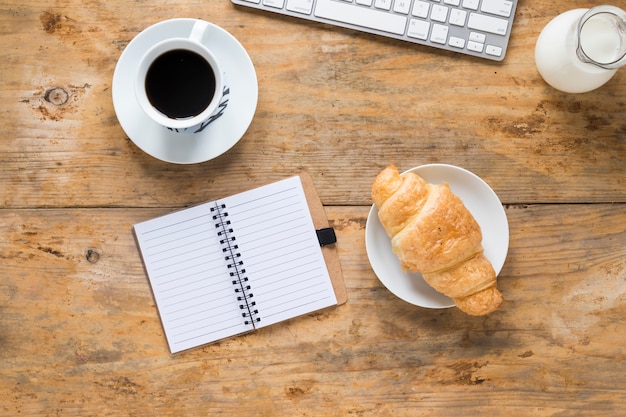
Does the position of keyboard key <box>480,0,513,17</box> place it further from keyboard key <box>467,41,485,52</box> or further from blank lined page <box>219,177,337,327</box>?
blank lined page <box>219,177,337,327</box>

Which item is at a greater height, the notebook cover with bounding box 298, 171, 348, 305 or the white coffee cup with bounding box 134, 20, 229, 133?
the white coffee cup with bounding box 134, 20, 229, 133

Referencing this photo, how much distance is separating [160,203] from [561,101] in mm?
818

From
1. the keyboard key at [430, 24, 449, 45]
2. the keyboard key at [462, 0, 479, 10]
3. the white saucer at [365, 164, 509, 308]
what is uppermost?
the keyboard key at [462, 0, 479, 10]

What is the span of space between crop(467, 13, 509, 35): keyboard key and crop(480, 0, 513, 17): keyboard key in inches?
0.4

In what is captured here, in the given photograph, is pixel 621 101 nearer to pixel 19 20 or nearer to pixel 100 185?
pixel 100 185

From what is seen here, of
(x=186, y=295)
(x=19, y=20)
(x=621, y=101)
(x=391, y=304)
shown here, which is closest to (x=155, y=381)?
(x=186, y=295)

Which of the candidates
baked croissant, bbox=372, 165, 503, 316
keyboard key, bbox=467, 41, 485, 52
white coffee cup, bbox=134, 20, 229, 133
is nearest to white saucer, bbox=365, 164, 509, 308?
baked croissant, bbox=372, 165, 503, 316

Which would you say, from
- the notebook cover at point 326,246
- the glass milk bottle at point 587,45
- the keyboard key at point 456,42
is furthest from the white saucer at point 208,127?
the glass milk bottle at point 587,45

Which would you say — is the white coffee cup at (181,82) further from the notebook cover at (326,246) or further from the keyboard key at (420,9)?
the keyboard key at (420,9)

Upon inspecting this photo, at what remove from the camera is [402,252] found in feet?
3.66

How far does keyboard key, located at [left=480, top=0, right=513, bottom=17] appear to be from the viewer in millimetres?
1193

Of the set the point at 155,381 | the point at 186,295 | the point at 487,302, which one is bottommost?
the point at 155,381

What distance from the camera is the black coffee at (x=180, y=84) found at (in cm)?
107

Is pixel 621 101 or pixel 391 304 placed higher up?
pixel 621 101
